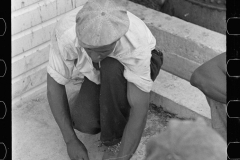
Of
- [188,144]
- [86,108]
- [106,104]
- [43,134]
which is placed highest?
[188,144]

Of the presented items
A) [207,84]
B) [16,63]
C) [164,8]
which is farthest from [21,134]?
[164,8]

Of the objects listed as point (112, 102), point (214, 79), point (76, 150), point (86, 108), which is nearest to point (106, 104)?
point (112, 102)

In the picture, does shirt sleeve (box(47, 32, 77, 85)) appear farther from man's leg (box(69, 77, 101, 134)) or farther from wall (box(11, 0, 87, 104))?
wall (box(11, 0, 87, 104))

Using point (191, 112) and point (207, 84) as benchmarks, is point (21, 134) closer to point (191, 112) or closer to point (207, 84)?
point (191, 112)

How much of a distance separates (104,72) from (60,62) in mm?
305

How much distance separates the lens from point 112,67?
336 centimetres

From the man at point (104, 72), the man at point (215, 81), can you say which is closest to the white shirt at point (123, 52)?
the man at point (104, 72)

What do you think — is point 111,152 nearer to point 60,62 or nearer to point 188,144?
point 60,62

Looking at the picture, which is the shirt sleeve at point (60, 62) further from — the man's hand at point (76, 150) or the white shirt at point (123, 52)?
the man's hand at point (76, 150)

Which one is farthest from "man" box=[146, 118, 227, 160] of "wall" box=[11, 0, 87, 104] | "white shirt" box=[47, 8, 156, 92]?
"wall" box=[11, 0, 87, 104]

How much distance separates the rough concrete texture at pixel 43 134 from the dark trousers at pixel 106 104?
240 millimetres

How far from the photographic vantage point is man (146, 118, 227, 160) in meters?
1.86

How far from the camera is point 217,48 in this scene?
4.18m

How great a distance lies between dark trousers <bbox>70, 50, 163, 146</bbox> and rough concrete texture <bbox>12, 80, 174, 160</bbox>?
24cm
